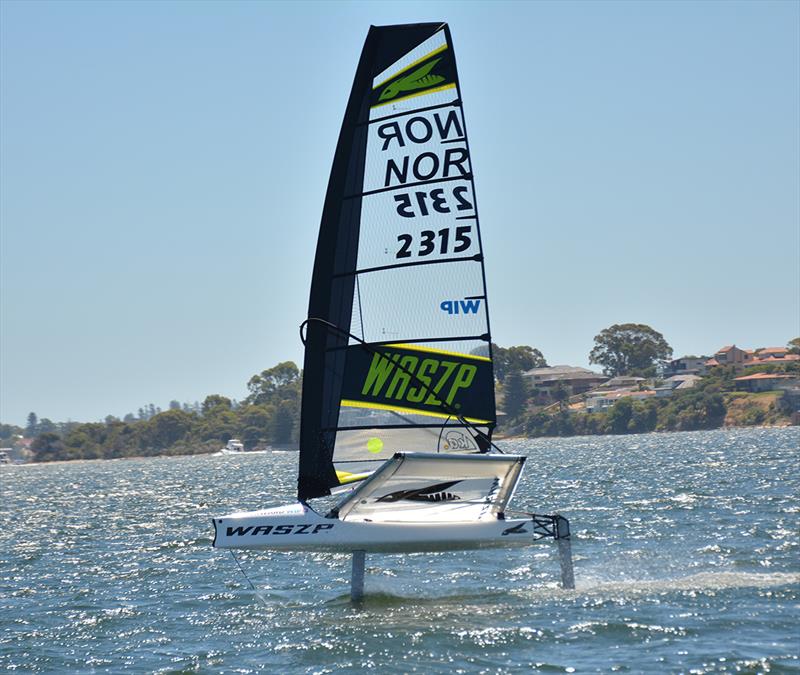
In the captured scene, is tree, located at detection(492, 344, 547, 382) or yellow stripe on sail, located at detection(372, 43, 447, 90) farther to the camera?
tree, located at detection(492, 344, 547, 382)

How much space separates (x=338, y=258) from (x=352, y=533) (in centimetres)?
368

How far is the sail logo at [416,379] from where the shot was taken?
671 inches

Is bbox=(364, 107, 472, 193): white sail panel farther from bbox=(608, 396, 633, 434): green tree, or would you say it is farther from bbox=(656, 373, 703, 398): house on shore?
bbox=(656, 373, 703, 398): house on shore

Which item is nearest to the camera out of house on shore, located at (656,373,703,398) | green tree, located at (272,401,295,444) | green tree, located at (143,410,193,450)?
house on shore, located at (656,373,703,398)

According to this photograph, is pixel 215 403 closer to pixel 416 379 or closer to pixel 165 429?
pixel 165 429

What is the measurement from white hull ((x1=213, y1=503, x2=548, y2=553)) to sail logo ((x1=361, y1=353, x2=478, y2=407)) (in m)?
1.93

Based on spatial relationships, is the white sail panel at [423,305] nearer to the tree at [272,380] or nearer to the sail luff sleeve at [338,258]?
the sail luff sleeve at [338,258]

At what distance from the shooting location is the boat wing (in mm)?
16141

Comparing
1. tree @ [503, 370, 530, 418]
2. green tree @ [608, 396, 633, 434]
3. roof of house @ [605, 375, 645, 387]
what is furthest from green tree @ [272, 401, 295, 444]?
green tree @ [608, 396, 633, 434]

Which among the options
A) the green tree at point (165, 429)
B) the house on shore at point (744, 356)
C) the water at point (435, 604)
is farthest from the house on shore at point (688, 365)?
the water at point (435, 604)

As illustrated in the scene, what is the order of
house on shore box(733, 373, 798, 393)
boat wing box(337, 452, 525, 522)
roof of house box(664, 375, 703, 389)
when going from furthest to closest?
roof of house box(664, 375, 703, 389) → house on shore box(733, 373, 798, 393) → boat wing box(337, 452, 525, 522)

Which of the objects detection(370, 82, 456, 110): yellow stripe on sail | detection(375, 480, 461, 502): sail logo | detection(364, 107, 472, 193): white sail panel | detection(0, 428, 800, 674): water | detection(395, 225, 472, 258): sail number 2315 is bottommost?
detection(0, 428, 800, 674): water

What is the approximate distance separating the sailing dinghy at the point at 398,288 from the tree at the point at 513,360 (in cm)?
13126

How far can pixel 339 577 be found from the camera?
1998 centimetres
